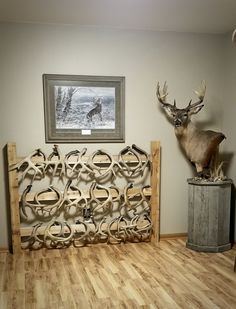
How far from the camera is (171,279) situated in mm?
2832

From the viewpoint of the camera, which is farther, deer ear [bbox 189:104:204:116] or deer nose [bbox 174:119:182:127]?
deer ear [bbox 189:104:204:116]

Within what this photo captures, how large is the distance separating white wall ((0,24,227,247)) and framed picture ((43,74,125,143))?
0.08 metres

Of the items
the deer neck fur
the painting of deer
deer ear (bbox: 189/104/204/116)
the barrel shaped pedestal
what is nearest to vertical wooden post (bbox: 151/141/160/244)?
the deer neck fur

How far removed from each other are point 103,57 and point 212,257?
2.52 meters

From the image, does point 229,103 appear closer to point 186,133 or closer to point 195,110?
point 195,110

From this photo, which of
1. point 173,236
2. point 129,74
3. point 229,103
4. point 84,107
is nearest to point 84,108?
point 84,107

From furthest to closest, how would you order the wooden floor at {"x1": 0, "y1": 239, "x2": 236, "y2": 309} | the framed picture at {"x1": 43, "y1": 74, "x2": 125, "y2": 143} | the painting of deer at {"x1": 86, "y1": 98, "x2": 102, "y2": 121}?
1. the painting of deer at {"x1": 86, "y1": 98, "x2": 102, "y2": 121}
2. the framed picture at {"x1": 43, "y1": 74, "x2": 125, "y2": 143}
3. the wooden floor at {"x1": 0, "y1": 239, "x2": 236, "y2": 309}

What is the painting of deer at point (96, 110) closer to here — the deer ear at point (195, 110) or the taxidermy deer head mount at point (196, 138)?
the taxidermy deer head mount at point (196, 138)

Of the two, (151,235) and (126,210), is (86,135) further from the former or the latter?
(151,235)

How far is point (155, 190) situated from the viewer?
3738mm

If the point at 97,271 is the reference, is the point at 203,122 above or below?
above

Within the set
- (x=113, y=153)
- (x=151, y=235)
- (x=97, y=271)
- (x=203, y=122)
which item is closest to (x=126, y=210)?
(x=151, y=235)

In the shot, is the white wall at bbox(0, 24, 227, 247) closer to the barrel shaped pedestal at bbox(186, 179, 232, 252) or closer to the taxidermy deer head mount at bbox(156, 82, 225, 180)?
the taxidermy deer head mount at bbox(156, 82, 225, 180)

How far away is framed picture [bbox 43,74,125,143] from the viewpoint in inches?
137
